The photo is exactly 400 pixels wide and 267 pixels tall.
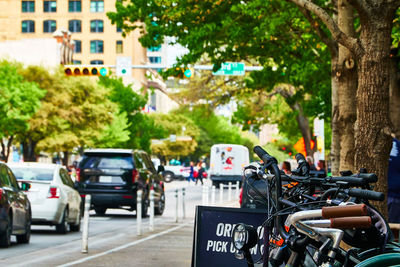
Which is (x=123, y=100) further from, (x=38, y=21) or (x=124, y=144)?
(x=38, y=21)

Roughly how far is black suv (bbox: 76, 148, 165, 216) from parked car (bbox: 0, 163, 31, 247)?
843 centimetres

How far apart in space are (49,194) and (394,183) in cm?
1064

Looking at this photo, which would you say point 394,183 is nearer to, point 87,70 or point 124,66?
point 87,70

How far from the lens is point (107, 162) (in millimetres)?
26188

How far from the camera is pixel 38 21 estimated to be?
124438 mm

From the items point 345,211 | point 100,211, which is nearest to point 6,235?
point 345,211

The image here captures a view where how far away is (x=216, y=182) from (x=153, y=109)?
86.2 meters

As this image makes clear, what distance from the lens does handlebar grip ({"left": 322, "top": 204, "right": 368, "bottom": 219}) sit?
3.98 meters

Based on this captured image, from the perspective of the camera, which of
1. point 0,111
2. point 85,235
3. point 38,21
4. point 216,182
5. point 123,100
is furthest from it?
point 38,21

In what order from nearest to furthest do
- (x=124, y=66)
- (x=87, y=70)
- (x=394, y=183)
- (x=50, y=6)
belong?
(x=394, y=183) < (x=87, y=70) < (x=124, y=66) < (x=50, y=6)

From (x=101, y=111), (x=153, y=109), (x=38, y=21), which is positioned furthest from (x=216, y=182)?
(x=153, y=109)

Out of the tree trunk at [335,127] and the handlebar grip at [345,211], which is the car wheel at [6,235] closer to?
the tree trunk at [335,127]

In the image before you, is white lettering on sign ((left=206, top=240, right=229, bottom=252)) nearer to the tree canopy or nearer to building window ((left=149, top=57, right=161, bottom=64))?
the tree canopy

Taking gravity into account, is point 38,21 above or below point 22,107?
above
